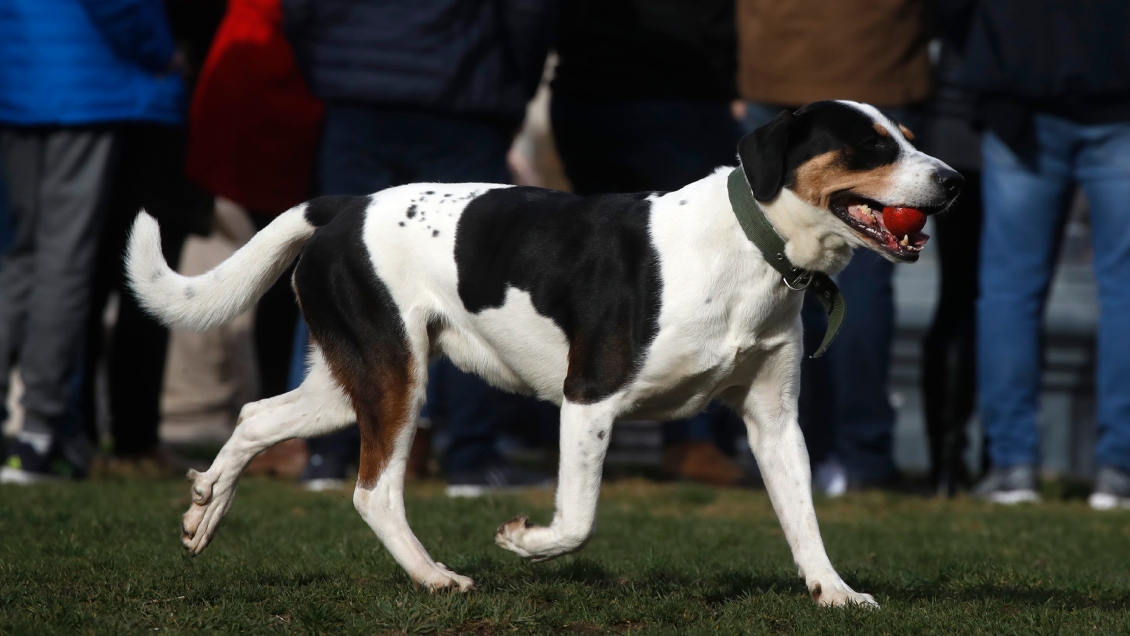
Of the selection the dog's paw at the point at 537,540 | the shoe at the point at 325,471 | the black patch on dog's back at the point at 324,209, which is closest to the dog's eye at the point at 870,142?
the dog's paw at the point at 537,540

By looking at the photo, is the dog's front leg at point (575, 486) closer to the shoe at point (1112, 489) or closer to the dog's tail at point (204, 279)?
the dog's tail at point (204, 279)

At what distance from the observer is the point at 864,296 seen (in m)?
7.10

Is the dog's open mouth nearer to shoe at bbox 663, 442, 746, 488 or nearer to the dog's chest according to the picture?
the dog's chest

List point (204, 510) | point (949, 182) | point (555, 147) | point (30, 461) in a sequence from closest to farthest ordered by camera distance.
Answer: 1. point (949, 182)
2. point (204, 510)
3. point (30, 461)
4. point (555, 147)

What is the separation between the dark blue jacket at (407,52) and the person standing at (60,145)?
2.59 feet

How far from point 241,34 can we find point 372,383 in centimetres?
333

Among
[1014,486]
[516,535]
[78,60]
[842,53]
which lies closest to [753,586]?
[516,535]

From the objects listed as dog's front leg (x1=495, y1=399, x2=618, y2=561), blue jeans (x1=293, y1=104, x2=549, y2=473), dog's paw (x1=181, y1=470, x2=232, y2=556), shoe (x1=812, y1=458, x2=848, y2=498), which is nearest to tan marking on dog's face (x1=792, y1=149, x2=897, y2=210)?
dog's front leg (x1=495, y1=399, x2=618, y2=561)

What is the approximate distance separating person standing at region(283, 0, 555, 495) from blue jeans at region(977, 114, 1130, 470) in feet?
7.55

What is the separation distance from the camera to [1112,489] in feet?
22.7

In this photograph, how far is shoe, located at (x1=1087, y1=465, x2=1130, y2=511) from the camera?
6.89m

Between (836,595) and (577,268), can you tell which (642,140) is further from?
(836,595)

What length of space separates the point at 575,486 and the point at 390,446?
0.59 metres

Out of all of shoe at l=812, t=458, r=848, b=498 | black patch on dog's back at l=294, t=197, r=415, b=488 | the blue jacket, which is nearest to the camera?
black patch on dog's back at l=294, t=197, r=415, b=488
